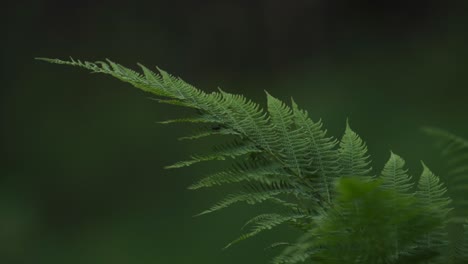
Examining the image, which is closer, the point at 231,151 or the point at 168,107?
the point at 231,151

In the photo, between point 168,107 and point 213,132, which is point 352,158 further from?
point 168,107

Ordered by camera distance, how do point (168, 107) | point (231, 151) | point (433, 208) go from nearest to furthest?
1. point (433, 208)
2. point (231, 151)
3. point (168, 107)

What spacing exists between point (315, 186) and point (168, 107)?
5302 millimetres

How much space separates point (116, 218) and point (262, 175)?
4.22 metres

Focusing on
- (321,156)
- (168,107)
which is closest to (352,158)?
(321,156)

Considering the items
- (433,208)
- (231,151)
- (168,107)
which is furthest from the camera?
(168,107)

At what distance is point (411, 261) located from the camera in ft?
1.51

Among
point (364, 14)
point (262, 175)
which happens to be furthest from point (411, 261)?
point (364, 14)

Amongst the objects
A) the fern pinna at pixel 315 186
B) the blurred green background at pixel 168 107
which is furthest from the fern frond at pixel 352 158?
the blurred green background at pixel 168 107

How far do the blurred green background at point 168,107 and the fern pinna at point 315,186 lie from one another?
10.7 ft

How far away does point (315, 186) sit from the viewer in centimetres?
58

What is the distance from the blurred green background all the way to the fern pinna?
326cm

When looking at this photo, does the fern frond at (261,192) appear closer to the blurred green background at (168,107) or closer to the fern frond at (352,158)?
the fern frond at (352,158)

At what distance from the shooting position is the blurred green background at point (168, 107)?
14.7ft
